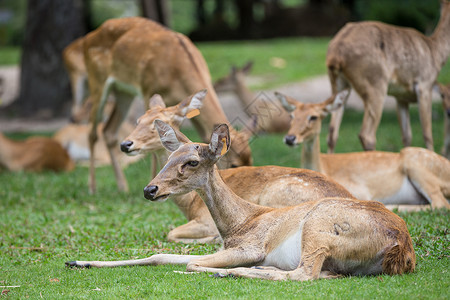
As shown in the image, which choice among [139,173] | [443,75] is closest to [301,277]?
[139,173]

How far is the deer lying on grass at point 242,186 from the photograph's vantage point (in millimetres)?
5934

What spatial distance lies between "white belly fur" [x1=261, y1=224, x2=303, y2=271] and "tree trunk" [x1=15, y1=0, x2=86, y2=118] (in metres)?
11.8

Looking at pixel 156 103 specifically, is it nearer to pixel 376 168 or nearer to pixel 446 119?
pixel 376 168

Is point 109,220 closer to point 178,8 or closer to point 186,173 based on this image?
point 186,173

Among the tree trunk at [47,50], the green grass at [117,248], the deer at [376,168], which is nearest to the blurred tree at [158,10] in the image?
the tree trunk at [47,50]

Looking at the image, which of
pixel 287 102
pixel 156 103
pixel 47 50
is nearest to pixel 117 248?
pixel 156 103

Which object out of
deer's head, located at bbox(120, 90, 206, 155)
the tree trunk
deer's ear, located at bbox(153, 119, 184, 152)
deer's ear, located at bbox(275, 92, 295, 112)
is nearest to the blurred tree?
the tree trunk

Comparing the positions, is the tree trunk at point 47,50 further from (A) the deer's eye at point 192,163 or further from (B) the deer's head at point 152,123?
(A) the deer's eye at point 192,163

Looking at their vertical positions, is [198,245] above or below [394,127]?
above

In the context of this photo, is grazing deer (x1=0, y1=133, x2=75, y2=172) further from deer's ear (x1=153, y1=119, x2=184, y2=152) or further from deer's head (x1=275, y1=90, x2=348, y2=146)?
deer's ear (x1=153, y1=119, x2=184, y2=152)

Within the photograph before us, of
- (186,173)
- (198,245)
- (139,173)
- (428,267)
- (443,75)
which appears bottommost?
(443,75)

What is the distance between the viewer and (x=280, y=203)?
19.5 feet

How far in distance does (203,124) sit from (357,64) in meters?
2.19

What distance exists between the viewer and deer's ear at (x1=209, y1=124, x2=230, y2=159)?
475 cm
